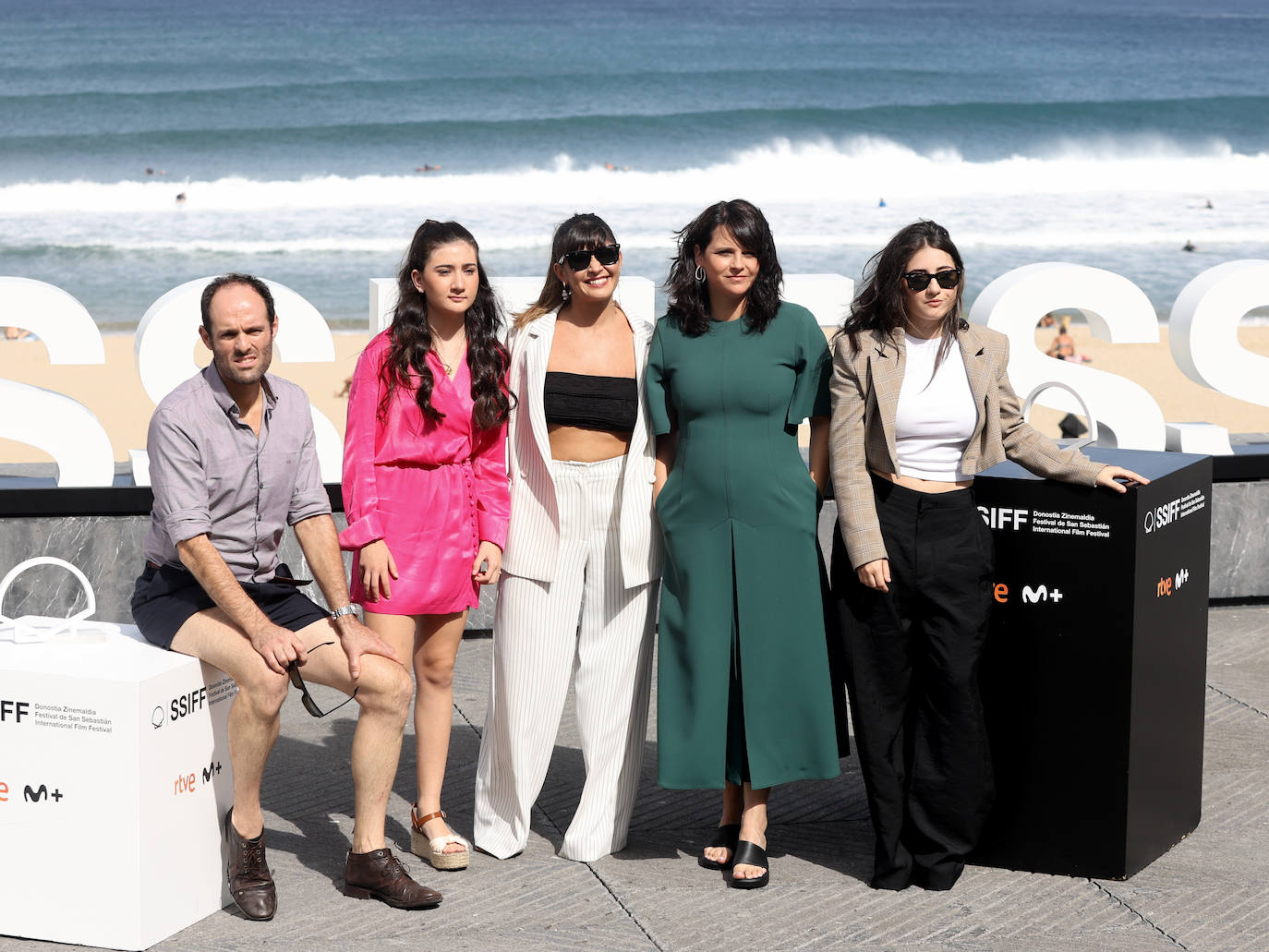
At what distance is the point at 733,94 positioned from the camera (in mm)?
36812

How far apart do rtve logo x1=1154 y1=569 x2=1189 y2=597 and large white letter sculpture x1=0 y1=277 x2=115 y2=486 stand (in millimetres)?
4502

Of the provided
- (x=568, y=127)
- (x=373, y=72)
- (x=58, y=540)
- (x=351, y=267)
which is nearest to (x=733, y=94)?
(x=568, y=127)

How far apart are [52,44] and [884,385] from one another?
37860mm

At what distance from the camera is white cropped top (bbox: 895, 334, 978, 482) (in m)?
4.44

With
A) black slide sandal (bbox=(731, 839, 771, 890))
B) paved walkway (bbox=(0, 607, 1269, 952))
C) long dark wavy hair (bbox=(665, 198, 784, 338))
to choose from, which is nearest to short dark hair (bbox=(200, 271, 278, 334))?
long dark wavy hair (bbox=(665, 198, 784, 338))

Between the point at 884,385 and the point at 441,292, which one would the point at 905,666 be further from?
the point at 441,292

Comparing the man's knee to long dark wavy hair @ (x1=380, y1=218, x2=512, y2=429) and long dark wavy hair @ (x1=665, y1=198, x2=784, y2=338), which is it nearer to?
long dark wavy hair @ (x1=380, y1=218, x2=512, y2=429)

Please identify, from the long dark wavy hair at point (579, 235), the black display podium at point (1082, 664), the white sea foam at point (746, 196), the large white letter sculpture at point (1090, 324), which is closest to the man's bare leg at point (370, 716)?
the long dark wavy hair at point (579, 235)

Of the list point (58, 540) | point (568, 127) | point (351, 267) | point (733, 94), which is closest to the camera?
point (58, 540)

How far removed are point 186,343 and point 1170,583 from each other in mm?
4324

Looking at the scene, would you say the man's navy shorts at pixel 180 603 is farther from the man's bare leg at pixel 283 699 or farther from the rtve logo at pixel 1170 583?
the rtve logo at pixel 1170 583

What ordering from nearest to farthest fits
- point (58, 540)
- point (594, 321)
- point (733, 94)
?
point (594, 321) < point (58, 540) < point (733, 94)

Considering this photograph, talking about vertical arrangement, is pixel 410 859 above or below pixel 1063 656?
A: below

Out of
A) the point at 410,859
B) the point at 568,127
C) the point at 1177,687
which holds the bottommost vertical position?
the point at 410,859
